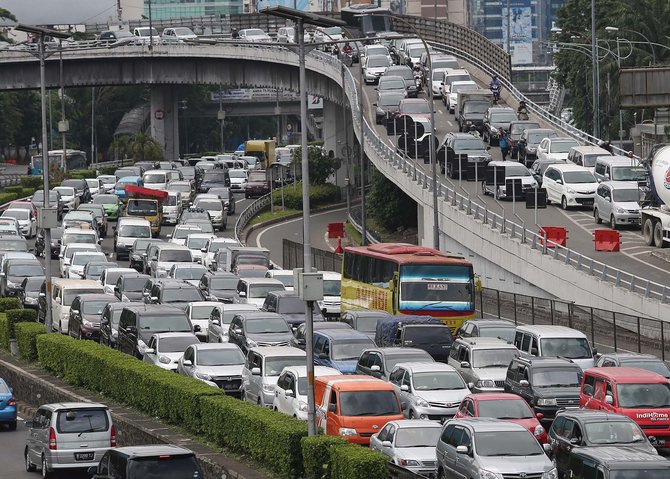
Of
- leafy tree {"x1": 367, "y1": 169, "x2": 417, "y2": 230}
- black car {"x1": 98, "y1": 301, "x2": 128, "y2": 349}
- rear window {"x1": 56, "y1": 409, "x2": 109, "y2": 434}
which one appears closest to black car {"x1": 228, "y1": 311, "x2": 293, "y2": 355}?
black car {"x1": 98, "y1": 301, "x2": 128, "y2": 349}

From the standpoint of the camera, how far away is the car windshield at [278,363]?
31.6 metres

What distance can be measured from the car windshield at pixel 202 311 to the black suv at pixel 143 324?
2340 mm

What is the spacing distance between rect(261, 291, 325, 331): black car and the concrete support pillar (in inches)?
3577

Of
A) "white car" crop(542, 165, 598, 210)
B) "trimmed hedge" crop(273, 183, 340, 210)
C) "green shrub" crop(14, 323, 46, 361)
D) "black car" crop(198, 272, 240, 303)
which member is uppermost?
"white car" crop(542, 165, 598, 210)

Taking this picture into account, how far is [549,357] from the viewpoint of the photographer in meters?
33.5

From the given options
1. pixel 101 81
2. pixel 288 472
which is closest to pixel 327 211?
pixel 101 81

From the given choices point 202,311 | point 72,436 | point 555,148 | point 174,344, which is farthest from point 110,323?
point 555,148

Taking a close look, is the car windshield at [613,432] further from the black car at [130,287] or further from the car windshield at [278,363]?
the black car at [130,287]

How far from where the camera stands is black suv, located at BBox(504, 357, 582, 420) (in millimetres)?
29672

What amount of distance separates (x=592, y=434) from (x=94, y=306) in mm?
21041

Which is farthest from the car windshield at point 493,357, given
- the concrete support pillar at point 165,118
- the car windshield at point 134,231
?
the concrete support pillar at point 165,118

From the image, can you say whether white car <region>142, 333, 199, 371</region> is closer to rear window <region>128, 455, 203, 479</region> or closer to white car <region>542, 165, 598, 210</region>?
rear window <region>128, 455, 203, 479</region>

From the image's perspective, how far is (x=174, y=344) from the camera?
36.2 meters

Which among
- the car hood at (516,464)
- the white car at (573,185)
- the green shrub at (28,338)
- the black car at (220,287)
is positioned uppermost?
the white car at (573,185)
